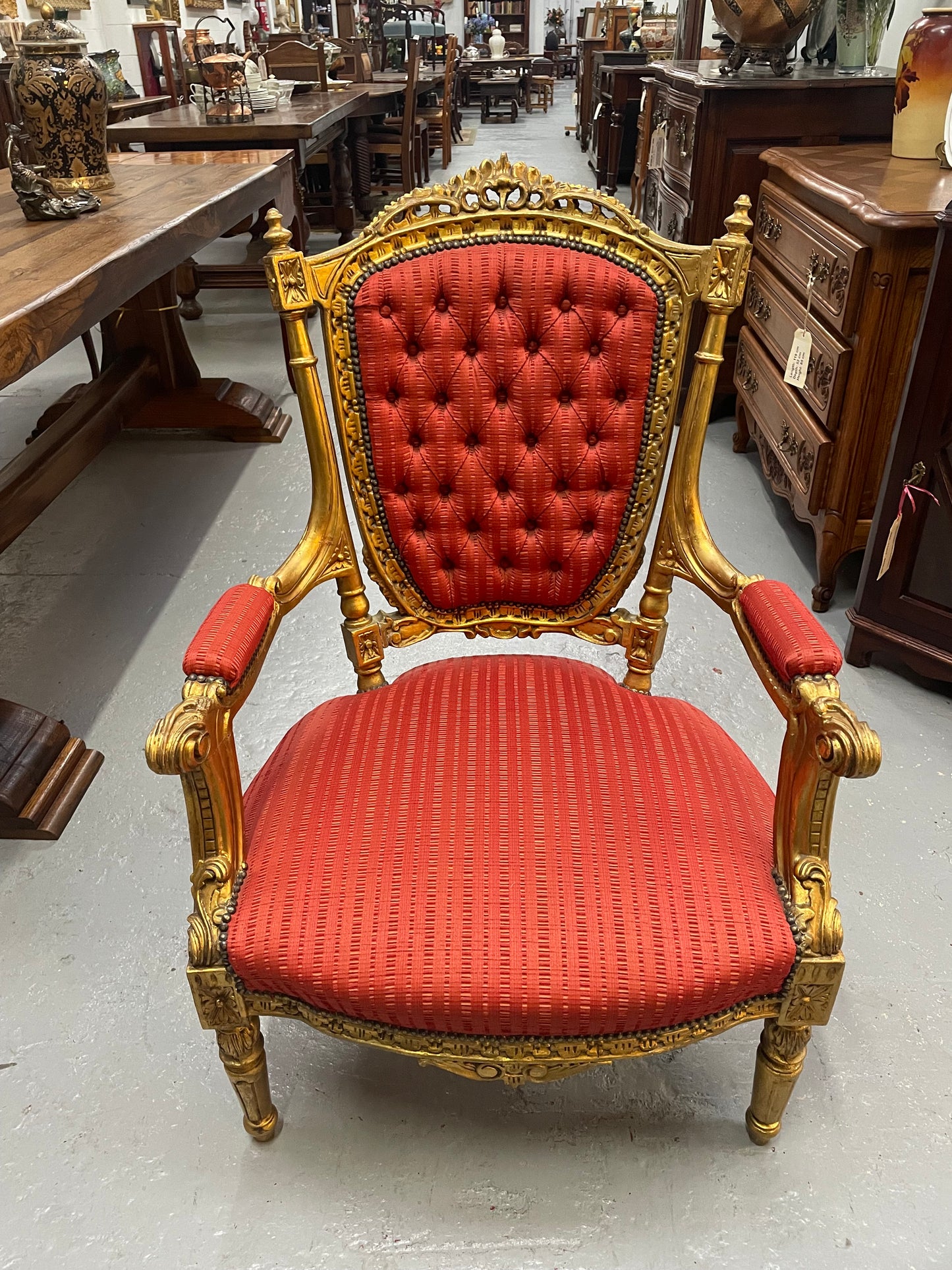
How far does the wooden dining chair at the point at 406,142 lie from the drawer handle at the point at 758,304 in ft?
12.2

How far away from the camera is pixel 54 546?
2686mm

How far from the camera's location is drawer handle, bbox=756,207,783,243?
2.49m

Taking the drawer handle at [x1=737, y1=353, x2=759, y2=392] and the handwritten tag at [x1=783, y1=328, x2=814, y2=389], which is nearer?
the handwritten tag at [x1=783, y1=328, x2=814, y2=389]

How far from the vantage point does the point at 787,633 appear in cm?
101

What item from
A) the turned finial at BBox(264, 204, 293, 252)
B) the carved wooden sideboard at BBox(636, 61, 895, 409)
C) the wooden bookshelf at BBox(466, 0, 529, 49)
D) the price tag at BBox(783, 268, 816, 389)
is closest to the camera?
the turned finial at BBox(264, 204, 293, 252)

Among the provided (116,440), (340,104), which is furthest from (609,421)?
(340,104)

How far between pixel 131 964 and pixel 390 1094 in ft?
1.63

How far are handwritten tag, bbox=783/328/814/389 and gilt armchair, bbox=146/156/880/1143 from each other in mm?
1132

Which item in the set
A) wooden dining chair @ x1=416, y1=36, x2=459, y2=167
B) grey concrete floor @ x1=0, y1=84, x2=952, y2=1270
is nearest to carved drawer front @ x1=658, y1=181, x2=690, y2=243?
grey concrete floor @ x1=0, y1=84, x2=952, y2=1270

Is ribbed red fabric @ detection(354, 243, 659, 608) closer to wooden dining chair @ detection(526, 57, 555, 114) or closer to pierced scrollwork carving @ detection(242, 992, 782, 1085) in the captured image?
pierced scrollwork carving @ detection(242, 992, 782, 1085)

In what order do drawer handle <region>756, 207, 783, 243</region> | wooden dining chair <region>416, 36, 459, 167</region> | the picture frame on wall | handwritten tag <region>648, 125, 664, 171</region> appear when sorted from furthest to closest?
wooden dining chair <region>416, 36, 459, 167</region> → the picture frame on wall → handwritten tag <region>648, 125, 664, 171</region> → drawer handle <region>756, 207, 783, 243</region>

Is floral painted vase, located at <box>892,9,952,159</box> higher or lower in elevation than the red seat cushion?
higher

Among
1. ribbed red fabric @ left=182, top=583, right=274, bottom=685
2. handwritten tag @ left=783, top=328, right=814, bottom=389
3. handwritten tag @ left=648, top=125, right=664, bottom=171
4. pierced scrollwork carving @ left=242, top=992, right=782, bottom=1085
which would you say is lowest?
pierced scrollwork carving @ left=242, top=992, right=782, bottom=1085

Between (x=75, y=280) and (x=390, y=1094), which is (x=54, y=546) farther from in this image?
(x=390, y=1094)
